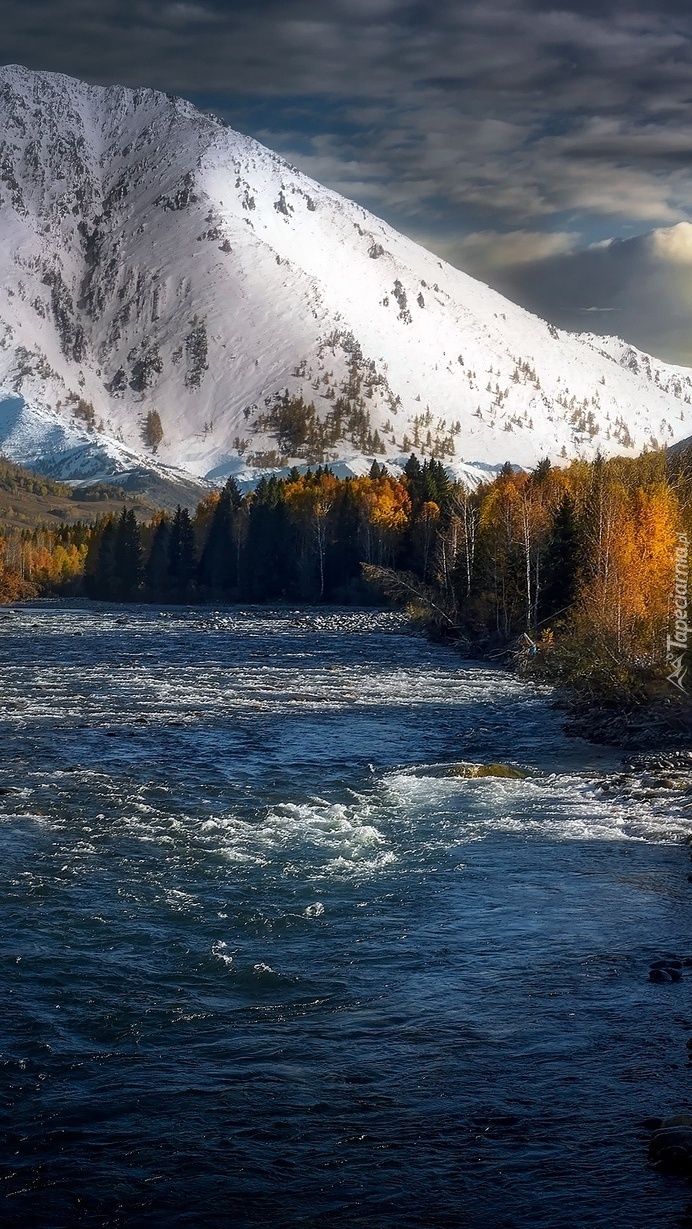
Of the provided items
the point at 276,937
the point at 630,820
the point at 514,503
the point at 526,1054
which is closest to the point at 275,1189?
the point at 526,1054

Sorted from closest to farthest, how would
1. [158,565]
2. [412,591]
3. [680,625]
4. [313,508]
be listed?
[680,625], [412,591], [313,508], [158,565]

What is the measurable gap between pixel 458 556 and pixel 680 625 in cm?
4562

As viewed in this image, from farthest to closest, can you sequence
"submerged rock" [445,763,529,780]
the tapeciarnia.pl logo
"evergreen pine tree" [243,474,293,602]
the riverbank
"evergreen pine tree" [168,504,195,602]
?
"evergreen pine tree" [168,504,195,602], "evergreen pine tree" [243,474,293,602], the tapeciarnia.pl logo, the riverbank, "submerged rock" [445,763,529,780]

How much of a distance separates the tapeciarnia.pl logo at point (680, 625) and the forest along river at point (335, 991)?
40.9 feet

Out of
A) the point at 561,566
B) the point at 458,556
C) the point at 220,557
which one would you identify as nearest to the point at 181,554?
the point at 220,557

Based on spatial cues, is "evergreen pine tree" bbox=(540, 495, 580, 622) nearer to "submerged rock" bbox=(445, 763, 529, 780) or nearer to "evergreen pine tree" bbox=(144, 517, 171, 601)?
"submerged rock" bbox=(445, 763, 529, 780)

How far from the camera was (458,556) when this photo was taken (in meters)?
94.4

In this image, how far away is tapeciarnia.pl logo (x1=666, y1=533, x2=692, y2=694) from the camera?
46.9m

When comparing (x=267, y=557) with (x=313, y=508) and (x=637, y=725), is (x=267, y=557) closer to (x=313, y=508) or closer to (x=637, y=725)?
(x=313, y=508)

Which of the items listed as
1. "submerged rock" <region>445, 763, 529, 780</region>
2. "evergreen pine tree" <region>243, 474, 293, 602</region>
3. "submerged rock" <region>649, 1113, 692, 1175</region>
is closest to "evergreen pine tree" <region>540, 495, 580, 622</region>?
"submerged rock" <region>445, 763, 529, 780</region>

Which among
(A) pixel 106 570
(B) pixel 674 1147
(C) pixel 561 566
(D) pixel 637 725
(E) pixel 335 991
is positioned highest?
(C) pixel 561 566

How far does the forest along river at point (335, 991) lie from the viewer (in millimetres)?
11945

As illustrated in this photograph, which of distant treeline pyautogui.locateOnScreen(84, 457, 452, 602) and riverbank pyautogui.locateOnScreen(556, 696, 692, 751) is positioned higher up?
distant treeline pyautogui.locateOnScreen(84, 457, 452, 602)

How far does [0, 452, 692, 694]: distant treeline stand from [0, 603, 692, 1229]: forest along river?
20.2m
